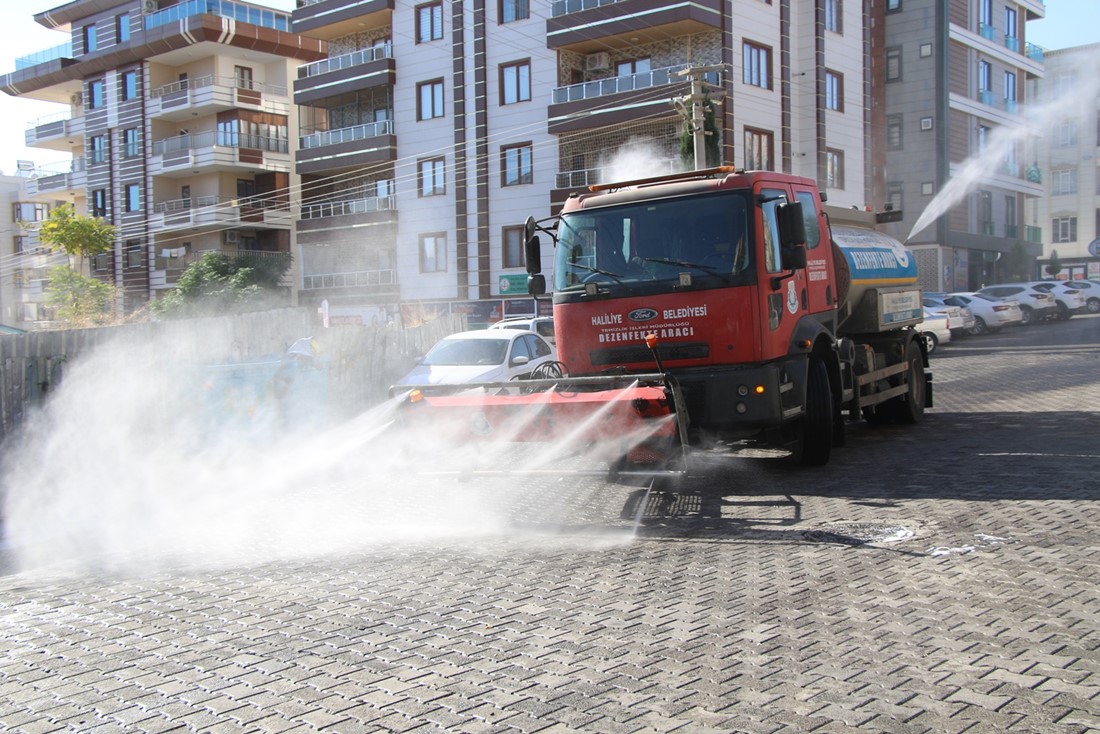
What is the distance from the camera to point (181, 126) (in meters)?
51.0

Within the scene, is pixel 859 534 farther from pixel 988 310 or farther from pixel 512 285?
pixel 512 285

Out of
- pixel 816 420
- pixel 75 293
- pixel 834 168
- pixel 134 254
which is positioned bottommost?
pixel 816 420

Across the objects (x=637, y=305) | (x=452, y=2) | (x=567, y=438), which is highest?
(x=452, y=2)

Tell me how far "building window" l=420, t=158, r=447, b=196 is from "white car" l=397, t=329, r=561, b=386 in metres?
23.9

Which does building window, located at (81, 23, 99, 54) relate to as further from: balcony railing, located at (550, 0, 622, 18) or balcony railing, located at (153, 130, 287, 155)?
balcony railing, located at (550, 0, 622, 18)

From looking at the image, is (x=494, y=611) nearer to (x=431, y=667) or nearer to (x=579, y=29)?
(x=431, y=667)

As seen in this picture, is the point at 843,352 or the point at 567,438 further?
the point at 843,352

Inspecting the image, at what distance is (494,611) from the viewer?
5.81 metres

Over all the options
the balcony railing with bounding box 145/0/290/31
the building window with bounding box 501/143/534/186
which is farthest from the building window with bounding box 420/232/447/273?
the balcony railing with bounding box 145/0/290/31

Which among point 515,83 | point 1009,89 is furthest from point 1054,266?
point 515,83

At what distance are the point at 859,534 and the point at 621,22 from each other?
2917cm

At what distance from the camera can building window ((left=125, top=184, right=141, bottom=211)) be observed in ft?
170

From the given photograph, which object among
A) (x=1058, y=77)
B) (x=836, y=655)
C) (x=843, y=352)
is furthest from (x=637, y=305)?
(x=1058, y=77)

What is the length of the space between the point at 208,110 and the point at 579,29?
74.9 feet
